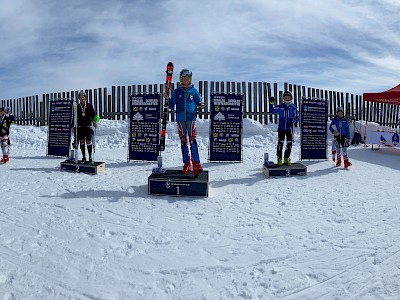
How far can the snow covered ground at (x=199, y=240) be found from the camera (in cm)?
266

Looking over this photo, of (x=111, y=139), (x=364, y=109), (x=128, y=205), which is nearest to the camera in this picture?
(x=128, y=205)

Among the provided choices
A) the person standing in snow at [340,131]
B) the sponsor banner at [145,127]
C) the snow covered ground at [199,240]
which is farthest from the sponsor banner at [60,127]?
the person standing in snow at [340,131]

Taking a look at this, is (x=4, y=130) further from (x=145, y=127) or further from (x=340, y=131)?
(x=340, y=131)

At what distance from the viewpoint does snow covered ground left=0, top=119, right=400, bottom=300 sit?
2.66m

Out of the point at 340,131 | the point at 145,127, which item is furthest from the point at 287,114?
the point at 145,127

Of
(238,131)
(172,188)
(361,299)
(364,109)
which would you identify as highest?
(364,109)

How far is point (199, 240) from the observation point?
3574mm

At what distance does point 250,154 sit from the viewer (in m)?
10.8

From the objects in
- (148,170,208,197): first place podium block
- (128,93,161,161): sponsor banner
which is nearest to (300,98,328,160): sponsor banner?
(128,93,161,161): sponsor banner

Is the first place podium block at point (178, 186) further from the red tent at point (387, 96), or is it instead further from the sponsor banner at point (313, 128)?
the red tent at point (387, 96)

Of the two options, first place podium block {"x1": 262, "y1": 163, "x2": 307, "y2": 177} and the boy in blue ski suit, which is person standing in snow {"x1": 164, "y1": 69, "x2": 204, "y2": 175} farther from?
the boy in blue ski suit

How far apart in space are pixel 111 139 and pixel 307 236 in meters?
11.5

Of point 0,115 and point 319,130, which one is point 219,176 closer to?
point 319,130

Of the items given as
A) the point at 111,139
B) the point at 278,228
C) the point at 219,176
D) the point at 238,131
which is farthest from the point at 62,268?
the point at 111,139
